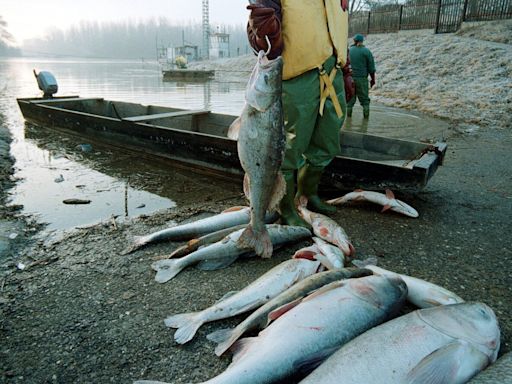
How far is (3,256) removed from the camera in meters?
4.05

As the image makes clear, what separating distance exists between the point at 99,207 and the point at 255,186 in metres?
3.54

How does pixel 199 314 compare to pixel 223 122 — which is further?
pixel 223 122

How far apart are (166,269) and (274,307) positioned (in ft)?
4.33

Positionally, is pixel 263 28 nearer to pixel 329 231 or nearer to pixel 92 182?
pixel 329 231

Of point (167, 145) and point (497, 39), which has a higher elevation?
point (497, 39)

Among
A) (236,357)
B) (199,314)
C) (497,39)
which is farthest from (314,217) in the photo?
(497,39)

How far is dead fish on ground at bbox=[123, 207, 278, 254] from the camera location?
418 cm

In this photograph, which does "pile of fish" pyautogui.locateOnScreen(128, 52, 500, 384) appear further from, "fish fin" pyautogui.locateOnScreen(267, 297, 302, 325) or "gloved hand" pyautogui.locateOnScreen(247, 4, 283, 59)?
"gloved hand" pyautogui.locateOnScreen(247, 4, 283, 59)

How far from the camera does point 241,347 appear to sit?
246 cm

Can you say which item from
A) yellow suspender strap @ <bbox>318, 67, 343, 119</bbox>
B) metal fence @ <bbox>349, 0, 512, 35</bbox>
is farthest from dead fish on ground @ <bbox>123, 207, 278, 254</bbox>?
metal fence @ <bbox>349, 0, 512, 35</bbox>

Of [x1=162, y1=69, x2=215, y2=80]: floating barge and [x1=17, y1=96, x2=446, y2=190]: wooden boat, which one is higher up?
[x1=162, y1=69, x2=215, y2=80]: floating barge

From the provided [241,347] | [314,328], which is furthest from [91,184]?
[314,328]

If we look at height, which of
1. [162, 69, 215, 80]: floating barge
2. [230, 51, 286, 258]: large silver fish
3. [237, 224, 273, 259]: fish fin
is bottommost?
[237, 224, 273, 259]: fish fin

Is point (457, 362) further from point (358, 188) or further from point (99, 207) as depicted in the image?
point (99, 207)
